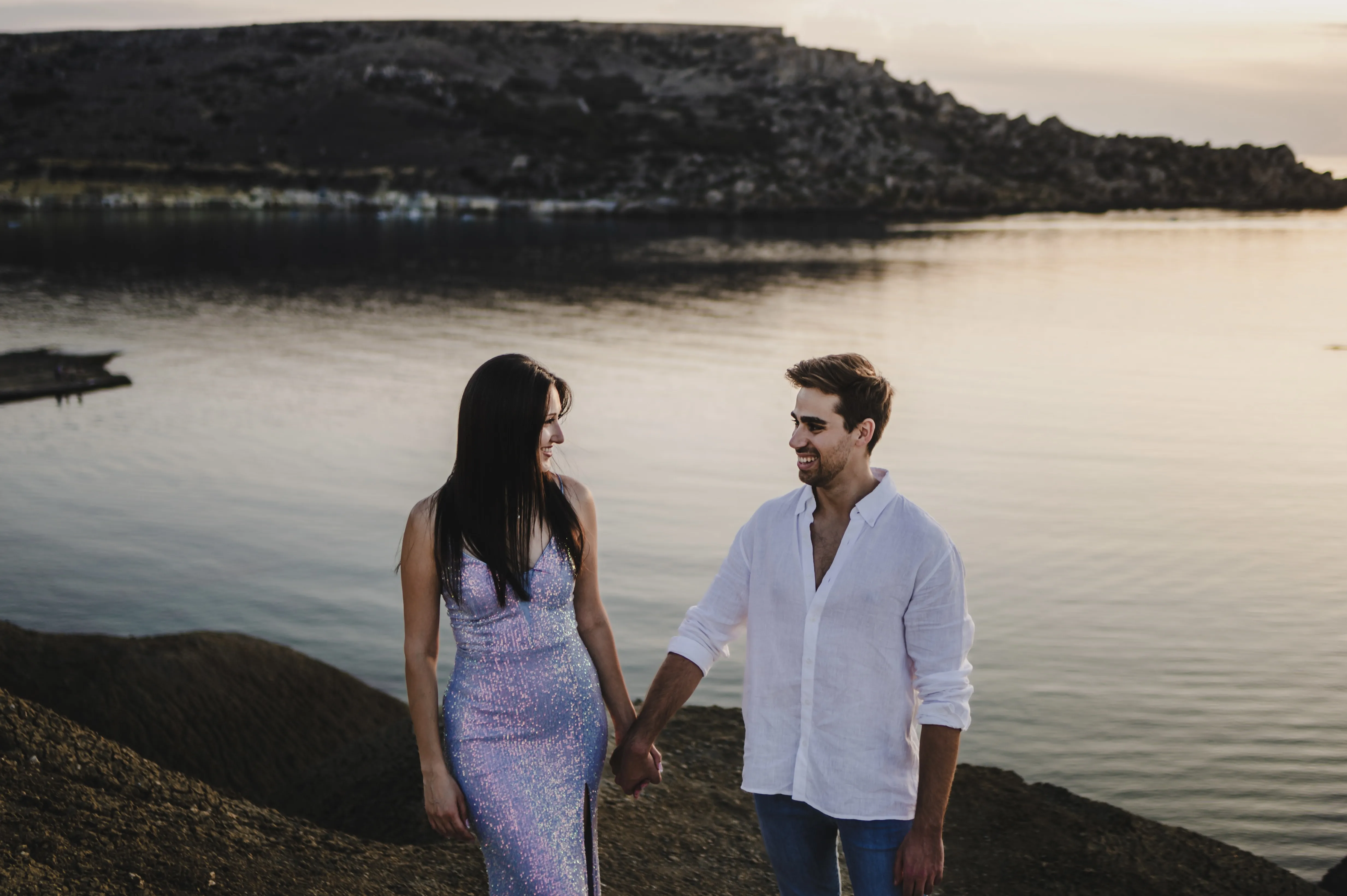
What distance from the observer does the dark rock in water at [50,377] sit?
78.5ft

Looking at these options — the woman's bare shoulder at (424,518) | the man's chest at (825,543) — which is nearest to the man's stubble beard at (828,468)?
the man's chest at (825,543)

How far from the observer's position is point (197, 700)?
276 inches

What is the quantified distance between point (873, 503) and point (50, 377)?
1026 inches

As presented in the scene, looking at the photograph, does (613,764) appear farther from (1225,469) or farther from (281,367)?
(281,367)

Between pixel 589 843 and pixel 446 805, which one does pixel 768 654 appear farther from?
pixel 446 805

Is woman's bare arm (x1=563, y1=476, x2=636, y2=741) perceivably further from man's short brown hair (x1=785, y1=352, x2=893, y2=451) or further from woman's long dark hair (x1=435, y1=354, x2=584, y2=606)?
man's short brown hair (x1=785, y1=352, x2=893, y2=451)

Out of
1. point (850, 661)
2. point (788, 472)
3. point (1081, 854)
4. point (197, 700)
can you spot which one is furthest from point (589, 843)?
point (788, 472)

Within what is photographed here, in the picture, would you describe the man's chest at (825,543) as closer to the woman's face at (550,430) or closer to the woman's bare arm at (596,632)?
the woman's bare arm at (596,632)

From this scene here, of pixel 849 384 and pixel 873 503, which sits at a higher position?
pixel 849 384

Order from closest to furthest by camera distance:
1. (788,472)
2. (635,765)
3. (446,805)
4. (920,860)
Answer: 1. (920,860)
2. (446,805)
3. (635,765)
4. (788,472)

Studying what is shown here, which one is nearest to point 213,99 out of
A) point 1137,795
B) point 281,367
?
point 281,367

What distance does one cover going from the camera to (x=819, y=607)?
3.05m

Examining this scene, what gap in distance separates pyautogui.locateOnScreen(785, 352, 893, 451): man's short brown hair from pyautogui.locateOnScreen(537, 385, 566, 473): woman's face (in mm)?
614

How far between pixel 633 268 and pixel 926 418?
115ft
